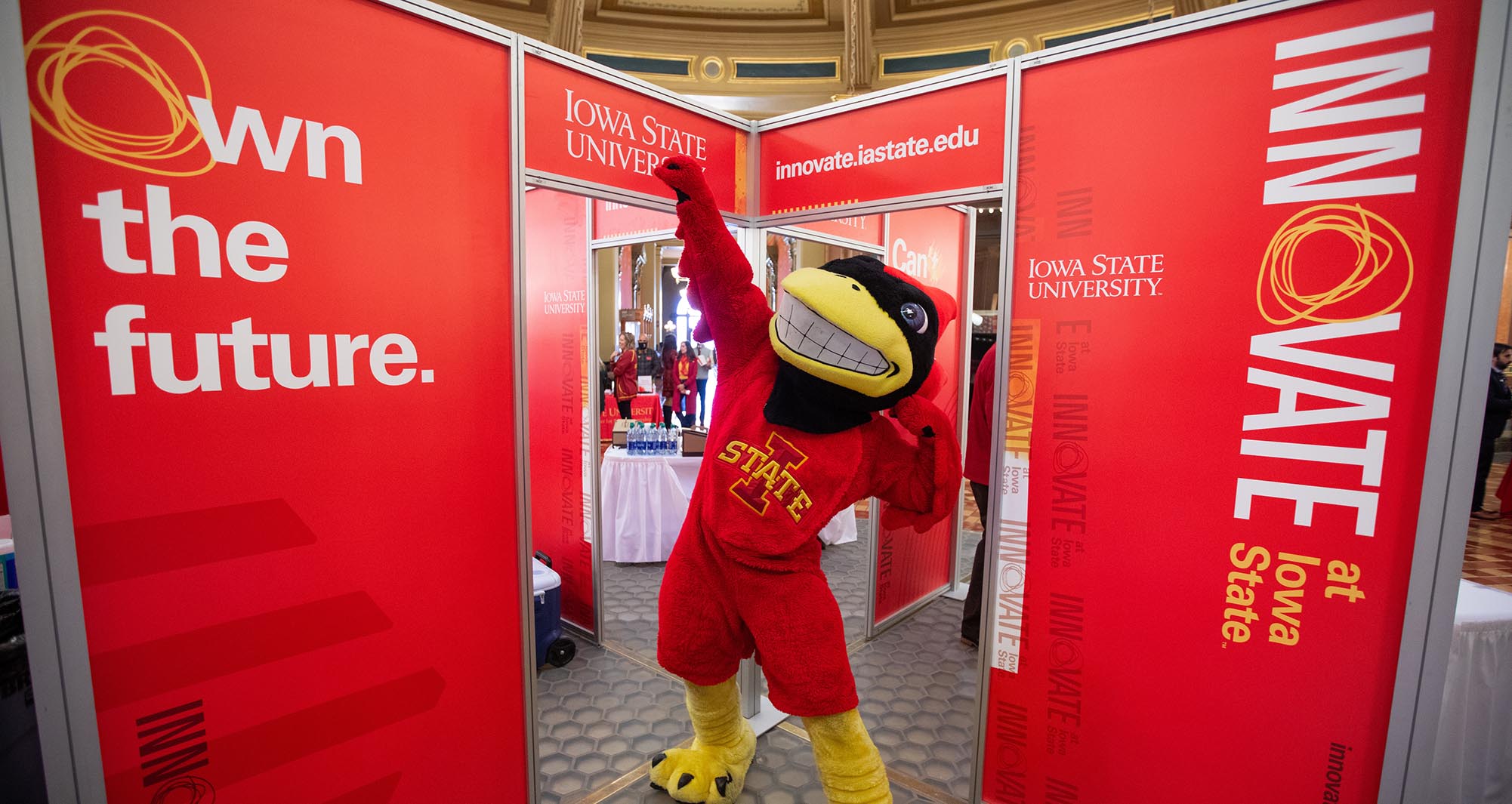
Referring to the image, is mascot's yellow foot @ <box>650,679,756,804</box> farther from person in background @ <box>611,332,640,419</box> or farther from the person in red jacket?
the person in red jacket

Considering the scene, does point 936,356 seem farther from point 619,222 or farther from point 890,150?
point 619,222

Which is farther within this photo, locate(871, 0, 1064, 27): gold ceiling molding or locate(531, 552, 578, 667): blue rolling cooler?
locate(871, 0, 1064, 27): gold ceiling molding

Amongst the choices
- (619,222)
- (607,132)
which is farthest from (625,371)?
(607,132)

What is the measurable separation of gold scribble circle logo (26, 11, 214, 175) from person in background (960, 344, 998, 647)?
2834mm

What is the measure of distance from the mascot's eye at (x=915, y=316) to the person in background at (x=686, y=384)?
789cm

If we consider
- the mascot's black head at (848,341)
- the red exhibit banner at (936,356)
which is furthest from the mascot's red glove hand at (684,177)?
the red exhibit banner at (936,356)

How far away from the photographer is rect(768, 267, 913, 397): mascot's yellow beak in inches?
65.9

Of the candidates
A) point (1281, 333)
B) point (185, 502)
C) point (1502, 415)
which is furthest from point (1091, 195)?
point (1502, 415)

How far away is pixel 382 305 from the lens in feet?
5.53

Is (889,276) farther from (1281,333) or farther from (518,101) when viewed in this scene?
(518,101)

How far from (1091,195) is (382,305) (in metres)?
1.94

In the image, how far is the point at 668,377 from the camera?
945cm

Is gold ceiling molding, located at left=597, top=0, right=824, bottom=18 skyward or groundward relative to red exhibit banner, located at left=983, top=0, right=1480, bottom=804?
skyward

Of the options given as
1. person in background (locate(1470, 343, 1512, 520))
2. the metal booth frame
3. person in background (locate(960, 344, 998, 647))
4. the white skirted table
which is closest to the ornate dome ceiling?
person in background (locate(1470, 343, 1512, 520))
